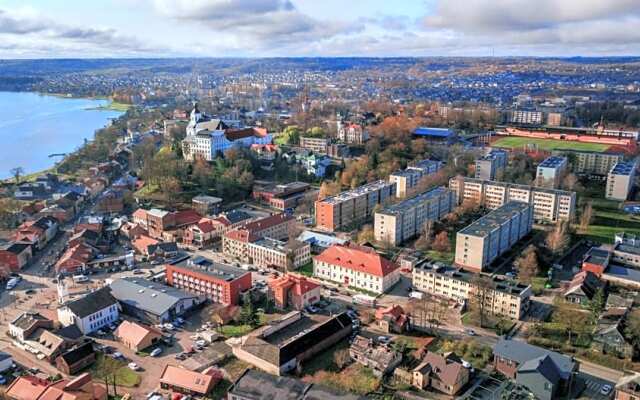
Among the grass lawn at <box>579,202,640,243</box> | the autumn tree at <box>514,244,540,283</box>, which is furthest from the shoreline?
the grass lawn at <box>579,202,640,243</box>

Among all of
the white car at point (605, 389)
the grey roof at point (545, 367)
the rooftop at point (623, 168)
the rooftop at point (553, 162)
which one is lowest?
the white car at point (605, 389)

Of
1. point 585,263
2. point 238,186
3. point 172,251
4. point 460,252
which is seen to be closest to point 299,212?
point 238,186

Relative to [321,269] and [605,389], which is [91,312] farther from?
[605,389]

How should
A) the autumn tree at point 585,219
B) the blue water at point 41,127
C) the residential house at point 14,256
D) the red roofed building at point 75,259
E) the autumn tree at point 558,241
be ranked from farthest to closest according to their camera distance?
1. the blue water at point 41,127
2. the autumn tree at point 585,219
3. the autumn tree at point 558,241
4. the residential house at point 14,256
5. the red roofed building at point 75,259

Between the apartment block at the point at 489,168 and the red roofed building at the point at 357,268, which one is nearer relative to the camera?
the red roofed building at the point at 357,268

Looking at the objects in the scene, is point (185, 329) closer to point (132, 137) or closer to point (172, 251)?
point (172, 251)

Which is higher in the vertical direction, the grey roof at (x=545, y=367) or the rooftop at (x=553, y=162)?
the rooftop at (x=553, y=162)

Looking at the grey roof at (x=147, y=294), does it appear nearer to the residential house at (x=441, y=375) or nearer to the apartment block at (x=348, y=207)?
the residential house at (x=441, y=375)

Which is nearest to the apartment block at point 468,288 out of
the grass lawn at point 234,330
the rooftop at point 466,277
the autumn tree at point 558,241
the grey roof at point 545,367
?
the rooftop at point 466,277

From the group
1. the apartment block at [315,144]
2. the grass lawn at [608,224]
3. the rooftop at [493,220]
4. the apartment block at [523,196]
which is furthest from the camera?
the apartment block at [315,144]
